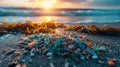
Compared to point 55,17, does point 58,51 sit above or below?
above

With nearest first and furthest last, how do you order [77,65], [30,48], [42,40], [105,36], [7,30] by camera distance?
[77,65]
[30,48]
[42,40]
[105,36]
[7,30]

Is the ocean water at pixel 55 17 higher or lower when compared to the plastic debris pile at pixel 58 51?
lower

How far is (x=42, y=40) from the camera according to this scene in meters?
4.51

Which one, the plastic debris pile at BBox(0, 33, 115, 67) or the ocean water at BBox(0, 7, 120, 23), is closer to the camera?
the plastic debris pile at BBox(0, 33, 115, 67)

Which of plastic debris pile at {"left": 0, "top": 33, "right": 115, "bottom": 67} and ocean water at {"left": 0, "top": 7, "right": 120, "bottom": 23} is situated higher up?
plastic debris pile at {"left": 0, "top": 33, "right": 115, "bottom": 67}

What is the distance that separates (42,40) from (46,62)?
0.96m

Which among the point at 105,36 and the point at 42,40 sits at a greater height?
the point at 42,40

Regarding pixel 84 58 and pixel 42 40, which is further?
pixel 42 40

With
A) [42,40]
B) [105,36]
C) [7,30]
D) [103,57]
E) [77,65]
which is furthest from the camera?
[7,30]

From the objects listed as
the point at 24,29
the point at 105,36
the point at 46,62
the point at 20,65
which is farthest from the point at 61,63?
the point at 24,29

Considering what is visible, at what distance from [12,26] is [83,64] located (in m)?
4.27

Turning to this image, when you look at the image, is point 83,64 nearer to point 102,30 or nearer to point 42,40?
point 42,40

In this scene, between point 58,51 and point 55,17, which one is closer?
point 58,51

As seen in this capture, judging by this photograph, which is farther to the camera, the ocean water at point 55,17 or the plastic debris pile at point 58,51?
the ocean water at point 55,17
